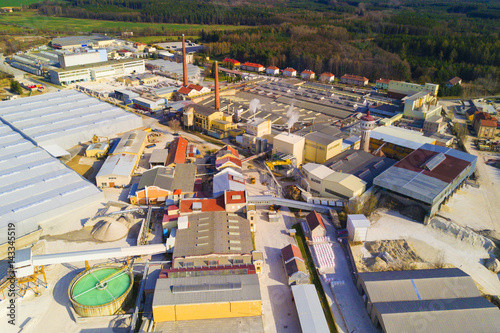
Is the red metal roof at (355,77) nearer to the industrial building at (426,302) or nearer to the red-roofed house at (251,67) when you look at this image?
the red-roofed house at (251,67)

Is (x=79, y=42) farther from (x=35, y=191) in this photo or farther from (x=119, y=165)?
(x=35, y=191)

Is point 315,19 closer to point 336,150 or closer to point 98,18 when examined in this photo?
point 98,18

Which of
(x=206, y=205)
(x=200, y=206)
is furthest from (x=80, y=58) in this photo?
(x=200, y=206)

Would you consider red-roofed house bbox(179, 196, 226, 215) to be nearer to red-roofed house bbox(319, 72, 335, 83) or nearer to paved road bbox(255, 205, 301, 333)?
paved road bbox(255, 205, 301, 333)

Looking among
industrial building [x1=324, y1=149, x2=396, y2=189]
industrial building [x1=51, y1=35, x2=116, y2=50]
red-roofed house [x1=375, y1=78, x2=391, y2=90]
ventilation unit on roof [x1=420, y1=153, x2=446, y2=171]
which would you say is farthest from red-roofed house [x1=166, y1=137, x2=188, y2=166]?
industrial building [x1=51, y1=35, x2=116, y2=50]

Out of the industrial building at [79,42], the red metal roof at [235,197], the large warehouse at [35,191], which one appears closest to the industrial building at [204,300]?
the red metal roof at [235,197]

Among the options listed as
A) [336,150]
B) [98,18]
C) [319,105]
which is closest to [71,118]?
[336,150]
